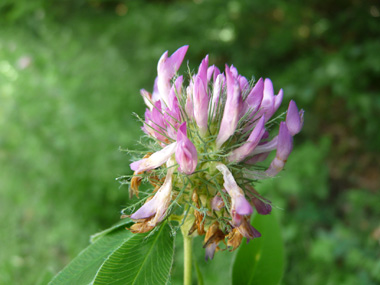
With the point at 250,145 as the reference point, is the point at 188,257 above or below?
below

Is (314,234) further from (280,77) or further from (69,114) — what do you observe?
(69,114)

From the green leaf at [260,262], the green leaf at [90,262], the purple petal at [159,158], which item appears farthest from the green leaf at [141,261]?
the green leaf at [260,262]

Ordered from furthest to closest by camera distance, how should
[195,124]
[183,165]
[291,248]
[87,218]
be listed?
1. [87,218]
2. [291,248]
3. [195,124]
4. [183,165]

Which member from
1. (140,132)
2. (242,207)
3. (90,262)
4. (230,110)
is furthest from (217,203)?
(140,132)

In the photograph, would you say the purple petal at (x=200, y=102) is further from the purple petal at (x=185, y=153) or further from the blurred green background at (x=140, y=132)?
the blurred green background at (x=140, y=132)

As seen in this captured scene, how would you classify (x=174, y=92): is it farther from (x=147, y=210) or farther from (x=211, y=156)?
(x=147, y=210)

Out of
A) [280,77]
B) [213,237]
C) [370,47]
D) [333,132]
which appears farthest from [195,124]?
[333,132]
